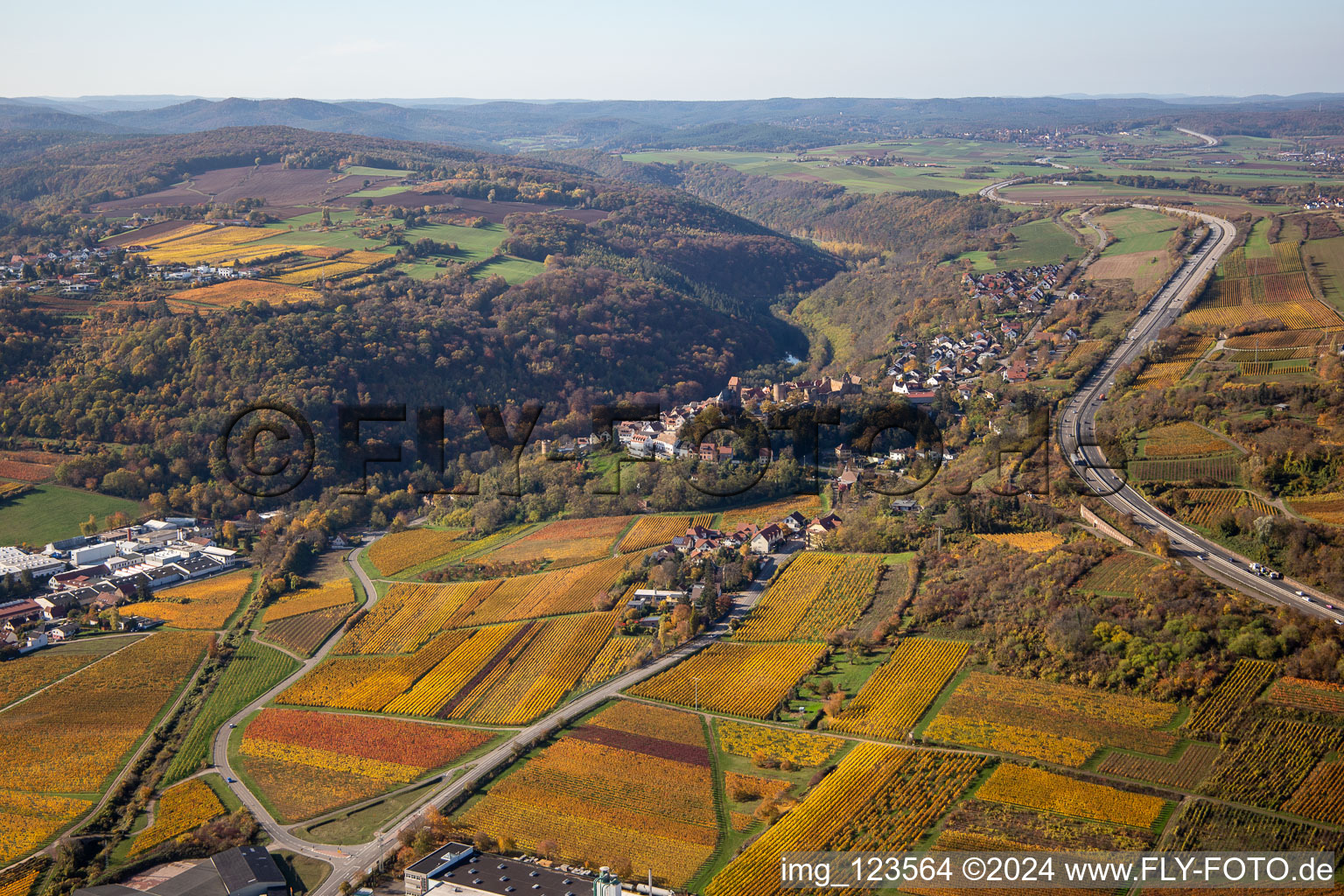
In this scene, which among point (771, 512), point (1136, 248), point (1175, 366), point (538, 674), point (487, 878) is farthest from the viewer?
point (1136, 248)

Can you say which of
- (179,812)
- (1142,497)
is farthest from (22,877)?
Result: (1142,497)

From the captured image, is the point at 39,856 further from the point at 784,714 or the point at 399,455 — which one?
the point at 399,455

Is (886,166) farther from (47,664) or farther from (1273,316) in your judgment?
(47,664)

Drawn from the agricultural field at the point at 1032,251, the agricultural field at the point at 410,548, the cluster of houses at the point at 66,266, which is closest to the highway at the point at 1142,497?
the agricultural field at the point at 1032,251

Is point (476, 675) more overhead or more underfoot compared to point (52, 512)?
more underfoot

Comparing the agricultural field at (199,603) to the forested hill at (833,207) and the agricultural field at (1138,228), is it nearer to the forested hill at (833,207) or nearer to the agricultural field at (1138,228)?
the agricultural field at (1138,228)

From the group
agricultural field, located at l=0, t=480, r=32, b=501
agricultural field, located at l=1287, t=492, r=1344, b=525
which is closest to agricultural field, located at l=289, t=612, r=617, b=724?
agricultural field, located at l=1287, t=492, r=1344, b=525

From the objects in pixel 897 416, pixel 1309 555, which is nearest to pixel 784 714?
pixel 1309 555
